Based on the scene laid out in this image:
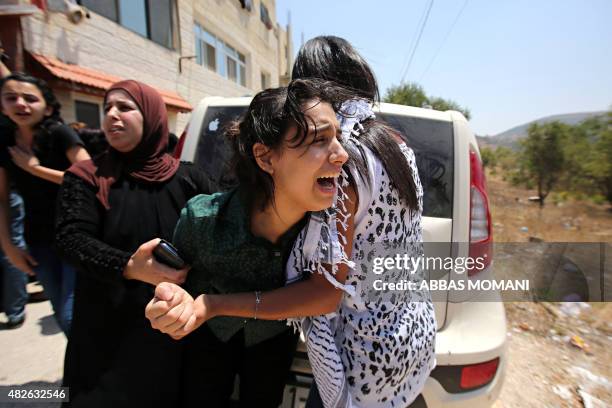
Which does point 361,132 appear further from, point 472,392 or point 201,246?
point 472,392

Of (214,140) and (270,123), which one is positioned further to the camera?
(214,140)

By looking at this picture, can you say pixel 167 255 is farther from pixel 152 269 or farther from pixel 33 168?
pixel 33 168

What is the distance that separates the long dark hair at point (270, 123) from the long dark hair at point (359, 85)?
0.11 m

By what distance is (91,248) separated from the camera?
1.22 metres

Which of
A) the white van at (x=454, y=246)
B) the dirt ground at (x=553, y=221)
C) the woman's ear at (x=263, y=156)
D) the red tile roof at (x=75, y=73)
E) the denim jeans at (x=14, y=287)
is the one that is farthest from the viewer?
the dirt ground at (x=553, y=221)

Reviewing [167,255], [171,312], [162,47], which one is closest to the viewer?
[171,312]

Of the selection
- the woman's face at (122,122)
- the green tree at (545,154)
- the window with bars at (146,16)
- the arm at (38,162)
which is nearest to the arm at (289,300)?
the woman's face at (122,122)

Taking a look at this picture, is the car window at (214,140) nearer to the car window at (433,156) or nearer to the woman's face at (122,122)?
the woman's face at (122,122)

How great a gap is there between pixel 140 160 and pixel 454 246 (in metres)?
1.46

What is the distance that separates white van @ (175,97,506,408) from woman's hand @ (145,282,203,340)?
2.26ft

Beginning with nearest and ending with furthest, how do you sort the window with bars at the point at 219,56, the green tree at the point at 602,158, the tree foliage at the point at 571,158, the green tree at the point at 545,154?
the green tree at the point at 602,158 → the tree foliage at the point at 571,158 → the green tree at the point at 545,154 → the window with bars at the point at 219,56

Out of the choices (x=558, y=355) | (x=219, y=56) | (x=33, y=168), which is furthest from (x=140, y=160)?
(x=219, y=56)

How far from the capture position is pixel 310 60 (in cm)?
112

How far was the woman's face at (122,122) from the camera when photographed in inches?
52.7
